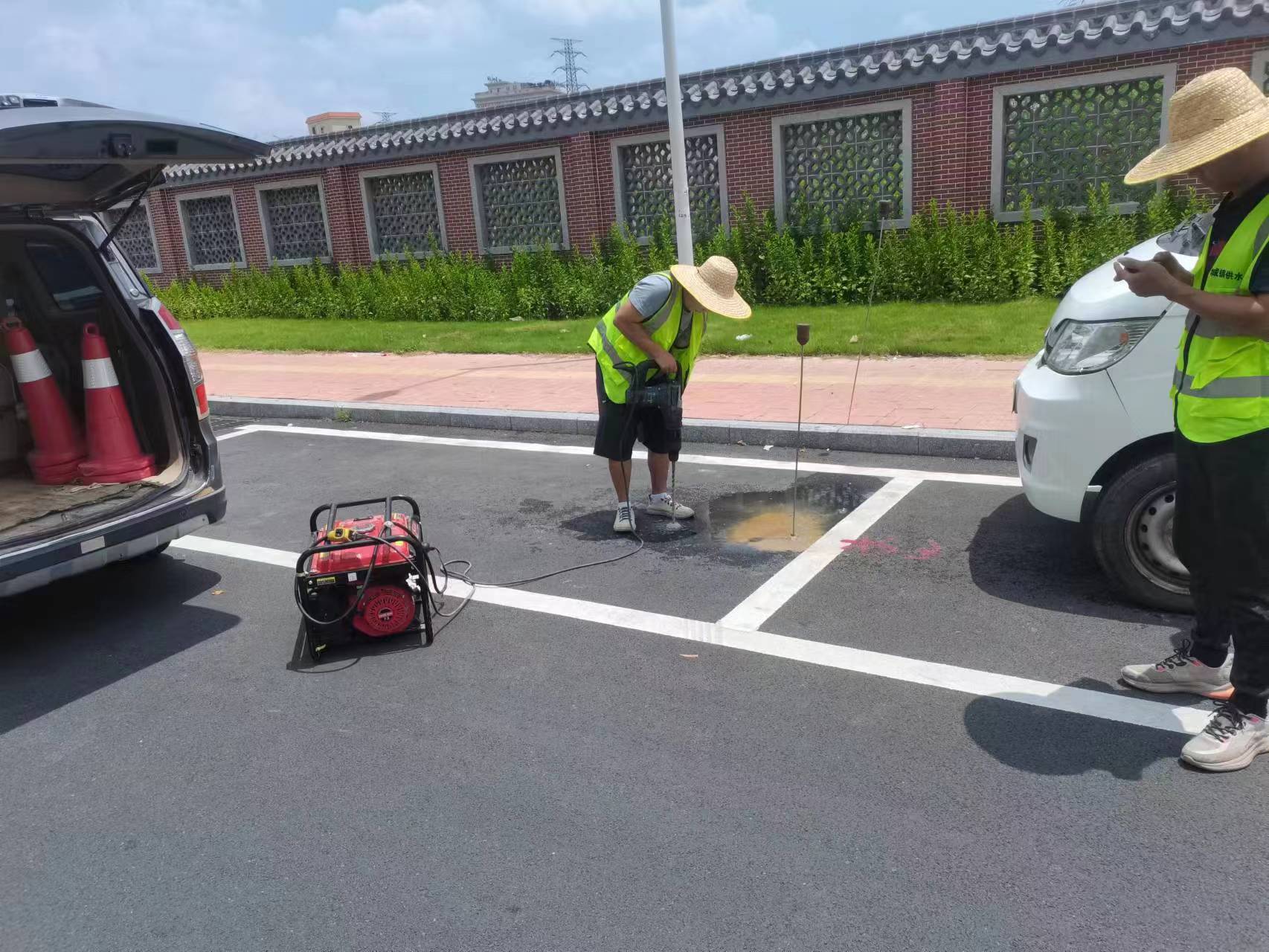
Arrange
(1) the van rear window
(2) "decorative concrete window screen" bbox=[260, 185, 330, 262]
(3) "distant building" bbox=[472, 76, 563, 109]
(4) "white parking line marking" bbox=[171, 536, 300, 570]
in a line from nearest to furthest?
1. (1) the van rear window
2. (4) "white parking line marking" bbox=[171, 536, 300, 570]
3. (2) "decorative concrete window screen" bbox=[260, 185, 330, 262]
4. (3) "distant building" bbox=[472, 76, 563, 109]

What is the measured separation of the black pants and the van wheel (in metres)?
0.89

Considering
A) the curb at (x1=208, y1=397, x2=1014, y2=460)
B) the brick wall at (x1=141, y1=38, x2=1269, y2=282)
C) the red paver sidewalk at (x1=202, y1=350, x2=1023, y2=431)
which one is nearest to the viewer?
the curb at (x1=208, y1=397, x2=1014, y2=460)

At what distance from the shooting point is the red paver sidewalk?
7879mm

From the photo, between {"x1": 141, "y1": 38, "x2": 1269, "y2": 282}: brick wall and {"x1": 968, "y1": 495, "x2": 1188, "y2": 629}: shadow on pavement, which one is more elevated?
{"x1": 141, "y1": 38, "x2": 1269, "y2": 282}: brick wall

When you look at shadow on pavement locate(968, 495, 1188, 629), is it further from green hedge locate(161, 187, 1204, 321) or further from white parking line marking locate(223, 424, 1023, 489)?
green hedge locate(161, 187, 1204, 321)

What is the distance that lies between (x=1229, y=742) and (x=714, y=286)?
3158mm

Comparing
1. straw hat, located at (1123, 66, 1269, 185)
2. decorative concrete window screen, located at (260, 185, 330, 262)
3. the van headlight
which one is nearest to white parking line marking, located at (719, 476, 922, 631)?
the van headlight

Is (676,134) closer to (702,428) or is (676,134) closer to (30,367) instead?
(702,428)

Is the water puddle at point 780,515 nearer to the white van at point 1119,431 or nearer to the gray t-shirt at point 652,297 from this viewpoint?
the gray t-shirt at point 652,297

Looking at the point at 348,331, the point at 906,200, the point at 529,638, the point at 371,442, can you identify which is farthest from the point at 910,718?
the point at 348,331

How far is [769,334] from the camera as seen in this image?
1192 cm

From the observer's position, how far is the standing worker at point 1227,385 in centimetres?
283

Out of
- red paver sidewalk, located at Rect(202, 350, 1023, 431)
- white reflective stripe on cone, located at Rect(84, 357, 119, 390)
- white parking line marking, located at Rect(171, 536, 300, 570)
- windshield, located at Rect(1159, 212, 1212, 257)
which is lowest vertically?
white parking line marking, located at Rect(171, 536, 300, 570)

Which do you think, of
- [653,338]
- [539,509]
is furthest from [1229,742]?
[539,509]
